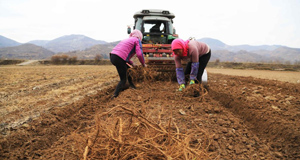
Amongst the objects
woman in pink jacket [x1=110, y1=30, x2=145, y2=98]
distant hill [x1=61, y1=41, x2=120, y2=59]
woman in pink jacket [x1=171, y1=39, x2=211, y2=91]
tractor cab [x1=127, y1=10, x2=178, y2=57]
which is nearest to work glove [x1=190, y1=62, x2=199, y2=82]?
woman in pink jacket [x1=171, y1=39, x2=211, y2=91]

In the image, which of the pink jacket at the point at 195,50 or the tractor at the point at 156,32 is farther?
the tractor at the point at 156,32

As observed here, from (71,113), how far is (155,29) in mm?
5701

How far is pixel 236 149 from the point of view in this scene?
83.7 inches

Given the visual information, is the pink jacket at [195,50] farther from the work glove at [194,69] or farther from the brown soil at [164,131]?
the brown soil at [164,131]

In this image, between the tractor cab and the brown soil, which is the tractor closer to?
the tractor cab

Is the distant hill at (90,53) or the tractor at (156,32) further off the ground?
the distant hill at (90,53)

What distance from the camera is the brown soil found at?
1.61 meters

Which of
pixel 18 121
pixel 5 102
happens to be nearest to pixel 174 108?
pixel 18 121

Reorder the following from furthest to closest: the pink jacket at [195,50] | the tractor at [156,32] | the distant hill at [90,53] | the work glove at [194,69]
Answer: the distant hill at [90,53] → the tractor at [156,32] → the work glove at [194,69] → the pink jacket at [195,50]

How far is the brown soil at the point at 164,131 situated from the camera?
161 centimetres

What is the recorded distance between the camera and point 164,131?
66.6 inches

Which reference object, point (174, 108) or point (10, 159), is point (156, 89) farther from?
point (10, 159)

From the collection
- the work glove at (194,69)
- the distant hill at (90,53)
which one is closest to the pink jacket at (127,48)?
the work glove at (194,69)

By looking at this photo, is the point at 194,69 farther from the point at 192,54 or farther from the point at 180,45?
the point at 180,45
